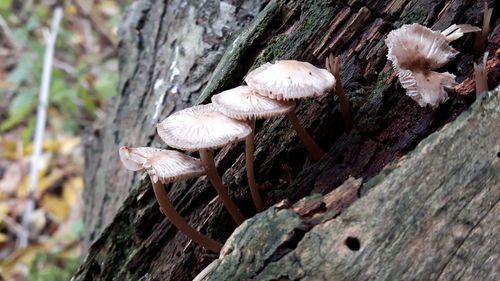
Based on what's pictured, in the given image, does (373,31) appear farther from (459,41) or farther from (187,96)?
(187,96)

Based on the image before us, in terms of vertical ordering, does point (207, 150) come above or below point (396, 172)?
below

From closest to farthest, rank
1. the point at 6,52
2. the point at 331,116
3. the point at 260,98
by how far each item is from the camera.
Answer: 1. the point at 260,98
2. the point at 331,116
3. the point at 6,52

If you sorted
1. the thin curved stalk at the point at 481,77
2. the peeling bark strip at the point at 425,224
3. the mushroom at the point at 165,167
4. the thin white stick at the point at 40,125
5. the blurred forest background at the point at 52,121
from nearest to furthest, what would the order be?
the peeling bark strip at the point at 425,224 < the thin curved stalk at the point at 481,77 < the mushroom at the point at 165,167 < the thin white stick at the point at 40,125 < the blurred forest background at the point at 52,121

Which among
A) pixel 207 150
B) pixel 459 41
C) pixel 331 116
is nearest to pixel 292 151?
pixel 331 116

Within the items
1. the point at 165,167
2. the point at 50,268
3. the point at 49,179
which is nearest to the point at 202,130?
the point at 165,167

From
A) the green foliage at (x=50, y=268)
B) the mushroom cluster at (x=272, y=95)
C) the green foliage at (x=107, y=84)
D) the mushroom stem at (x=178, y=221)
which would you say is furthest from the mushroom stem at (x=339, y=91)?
the green foliage at (x=107, y=84)

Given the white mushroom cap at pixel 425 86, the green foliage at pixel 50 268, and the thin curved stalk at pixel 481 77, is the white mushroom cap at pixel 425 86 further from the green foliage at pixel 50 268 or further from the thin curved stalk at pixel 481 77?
the green foliage at pixel 50 268

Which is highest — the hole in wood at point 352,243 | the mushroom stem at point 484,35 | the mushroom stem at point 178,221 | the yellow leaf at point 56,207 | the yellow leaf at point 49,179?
the mushroom stem at point 484,35

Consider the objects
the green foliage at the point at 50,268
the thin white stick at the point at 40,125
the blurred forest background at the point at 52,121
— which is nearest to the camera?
the green foliage at the point at 50,268
